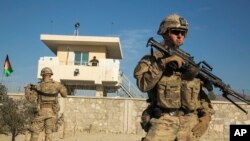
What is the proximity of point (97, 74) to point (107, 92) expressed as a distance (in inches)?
156

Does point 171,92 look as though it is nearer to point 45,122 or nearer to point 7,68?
point 45,122

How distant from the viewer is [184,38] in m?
6.69

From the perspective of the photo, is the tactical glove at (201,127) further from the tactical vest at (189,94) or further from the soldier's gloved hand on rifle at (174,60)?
the soldier's gloved hand on rifle at (174,60)

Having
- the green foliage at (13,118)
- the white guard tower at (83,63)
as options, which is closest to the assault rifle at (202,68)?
the green foliage at (13,118)

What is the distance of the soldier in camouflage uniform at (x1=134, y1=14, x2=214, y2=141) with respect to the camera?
6.20m

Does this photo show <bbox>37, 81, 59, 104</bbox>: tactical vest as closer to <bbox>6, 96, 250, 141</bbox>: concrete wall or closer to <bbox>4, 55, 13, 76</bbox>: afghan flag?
<bbox>6, 96, 250, 141</bbox>: concrete wall

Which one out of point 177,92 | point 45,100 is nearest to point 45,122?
point 45,100

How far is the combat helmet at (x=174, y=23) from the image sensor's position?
649cm

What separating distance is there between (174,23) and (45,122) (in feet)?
25.9

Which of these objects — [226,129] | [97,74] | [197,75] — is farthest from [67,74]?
[197,75]

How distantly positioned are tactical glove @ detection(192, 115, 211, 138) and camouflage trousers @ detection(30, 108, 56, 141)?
24.2 feet

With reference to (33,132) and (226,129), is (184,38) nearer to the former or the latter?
(33,132)

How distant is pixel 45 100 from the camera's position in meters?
13.4

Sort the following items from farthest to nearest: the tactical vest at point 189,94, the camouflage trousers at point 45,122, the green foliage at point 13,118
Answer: the green foliage at point 13,118 → the camouflage trousers at point 45,122 → the tactical vest at point 189,94
